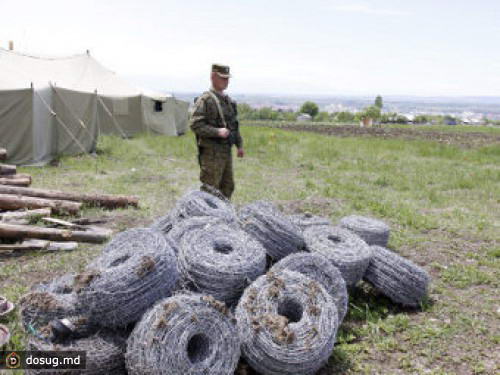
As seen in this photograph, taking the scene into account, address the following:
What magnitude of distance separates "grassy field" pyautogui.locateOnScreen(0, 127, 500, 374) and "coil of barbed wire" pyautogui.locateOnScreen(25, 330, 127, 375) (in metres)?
0.77

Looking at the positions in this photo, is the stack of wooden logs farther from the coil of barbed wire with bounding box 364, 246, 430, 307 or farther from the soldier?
the coil of barbed wire with bounding box 364, 246, 430, 307

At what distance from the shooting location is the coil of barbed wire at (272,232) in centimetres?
501

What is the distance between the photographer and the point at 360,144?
2327 cm

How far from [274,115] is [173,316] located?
4656 inches

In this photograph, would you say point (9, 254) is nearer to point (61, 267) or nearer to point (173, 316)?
point (61, 267)

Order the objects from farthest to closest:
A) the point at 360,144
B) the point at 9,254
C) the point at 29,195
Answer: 1. the point at 360,144
2. the point at 29,195
3. the point at 9,254

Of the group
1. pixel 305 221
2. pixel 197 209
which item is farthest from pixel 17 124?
pixel 305 221

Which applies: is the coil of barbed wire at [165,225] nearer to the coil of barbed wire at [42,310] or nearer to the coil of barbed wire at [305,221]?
the coil of barbed wire at [305,221]

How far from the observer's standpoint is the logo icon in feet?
12.3

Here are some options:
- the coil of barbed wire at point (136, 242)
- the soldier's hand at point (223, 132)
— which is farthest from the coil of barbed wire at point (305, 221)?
the coil of barbed wire at point (136, 242)

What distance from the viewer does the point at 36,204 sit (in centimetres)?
793

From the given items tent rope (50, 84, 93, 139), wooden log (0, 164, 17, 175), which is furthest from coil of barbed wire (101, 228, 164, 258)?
tent rope (50, 84, 93, 139)

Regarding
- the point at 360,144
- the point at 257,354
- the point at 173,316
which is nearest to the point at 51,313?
the point at 173,316

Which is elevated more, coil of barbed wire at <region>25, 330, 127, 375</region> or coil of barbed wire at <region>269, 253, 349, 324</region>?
coil of barbed wire at <region>269, 253, 349, 324</region>
